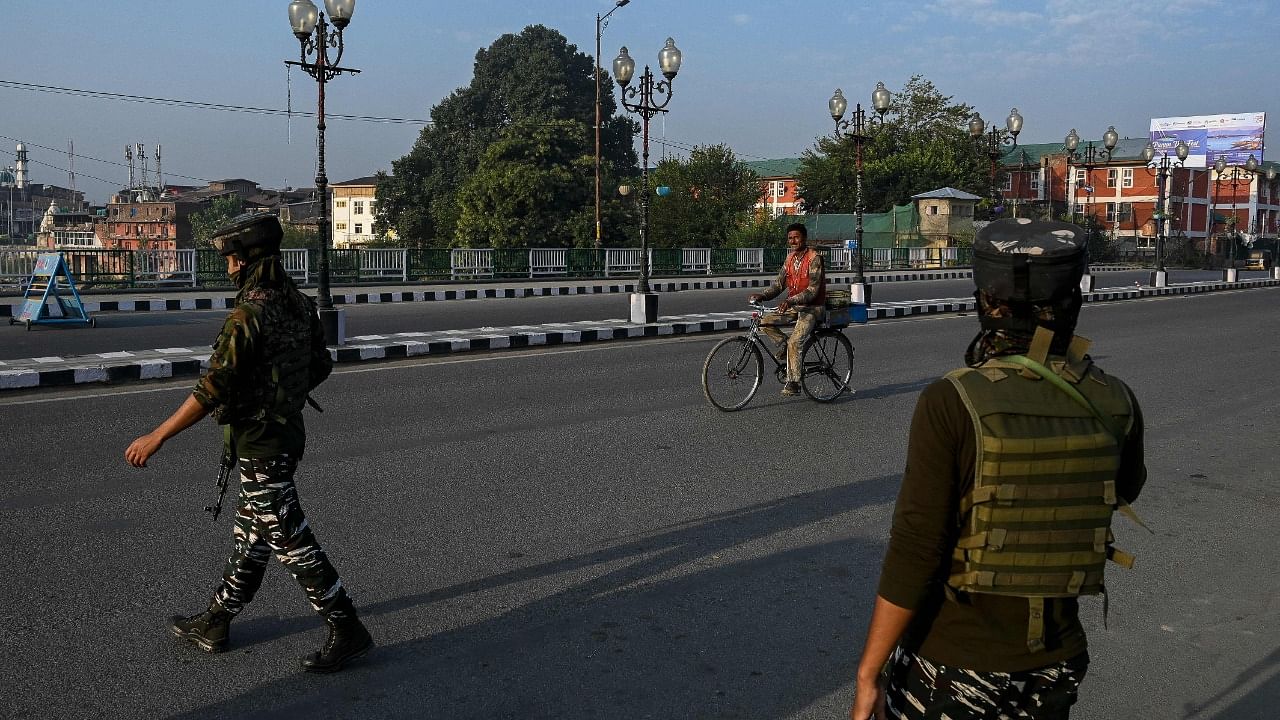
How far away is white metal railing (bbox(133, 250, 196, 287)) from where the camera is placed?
25609 mm

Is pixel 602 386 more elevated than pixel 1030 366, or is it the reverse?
pixel 1030 366

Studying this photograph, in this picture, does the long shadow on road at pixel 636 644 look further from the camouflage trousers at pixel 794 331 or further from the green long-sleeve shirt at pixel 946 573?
the camouflage trousers at pixel 794 331

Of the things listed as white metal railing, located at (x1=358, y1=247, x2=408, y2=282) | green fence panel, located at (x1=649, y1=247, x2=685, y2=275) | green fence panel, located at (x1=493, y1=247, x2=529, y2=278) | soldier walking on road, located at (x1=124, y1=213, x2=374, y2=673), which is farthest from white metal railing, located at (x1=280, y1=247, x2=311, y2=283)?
soldier walking on road, located at (x1=124, y1=213, x2=374, y2=673)

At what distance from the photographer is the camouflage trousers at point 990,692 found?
198 cm

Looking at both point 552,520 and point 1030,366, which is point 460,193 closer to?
point 552,520

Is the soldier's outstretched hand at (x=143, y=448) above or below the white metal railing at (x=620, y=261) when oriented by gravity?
below

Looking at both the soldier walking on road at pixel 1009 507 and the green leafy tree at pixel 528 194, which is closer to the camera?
the soldier walking on road at pixel 1009 507

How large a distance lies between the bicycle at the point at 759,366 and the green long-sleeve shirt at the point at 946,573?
23.1 feet

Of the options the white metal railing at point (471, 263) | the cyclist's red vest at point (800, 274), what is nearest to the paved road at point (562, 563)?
the cyclist's red vest at point (800, 274)

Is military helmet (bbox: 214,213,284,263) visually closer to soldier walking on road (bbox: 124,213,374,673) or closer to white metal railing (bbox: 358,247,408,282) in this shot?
soldier walking on road (bbox: 124,213,374,673)

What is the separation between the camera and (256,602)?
452cm

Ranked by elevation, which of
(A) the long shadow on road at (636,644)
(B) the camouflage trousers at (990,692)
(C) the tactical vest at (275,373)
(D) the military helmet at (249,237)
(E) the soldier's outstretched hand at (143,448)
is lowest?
(A) the long shadow on road at (636,644)

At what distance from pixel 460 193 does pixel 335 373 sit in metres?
37.3

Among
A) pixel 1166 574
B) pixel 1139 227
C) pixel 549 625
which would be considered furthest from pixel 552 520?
pixel 1139 227
